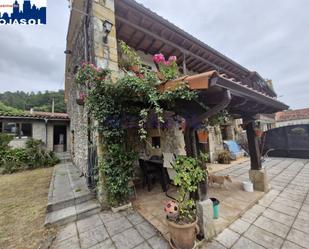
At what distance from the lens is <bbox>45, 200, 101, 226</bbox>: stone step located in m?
2.87

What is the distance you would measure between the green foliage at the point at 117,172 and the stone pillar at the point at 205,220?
1.75 meters

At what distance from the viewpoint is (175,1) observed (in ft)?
17.6

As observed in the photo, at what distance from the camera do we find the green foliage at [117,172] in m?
3.27

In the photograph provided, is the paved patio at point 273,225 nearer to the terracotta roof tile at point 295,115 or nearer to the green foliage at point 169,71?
the green foliage at point 169,71

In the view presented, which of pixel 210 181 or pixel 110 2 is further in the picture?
pixel 210 181

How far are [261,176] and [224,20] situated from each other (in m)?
6.87

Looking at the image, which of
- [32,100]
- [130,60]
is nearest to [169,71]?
[130,60]

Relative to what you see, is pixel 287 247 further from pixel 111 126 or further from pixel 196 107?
pixel 111 126

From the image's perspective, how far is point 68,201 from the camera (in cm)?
338

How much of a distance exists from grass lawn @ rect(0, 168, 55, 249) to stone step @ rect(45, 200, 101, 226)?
152 millimetres

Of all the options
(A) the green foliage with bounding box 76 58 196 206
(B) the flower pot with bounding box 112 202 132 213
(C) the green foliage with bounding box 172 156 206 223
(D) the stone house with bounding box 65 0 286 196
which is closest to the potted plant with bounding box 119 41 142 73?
(D) the stone house with bounding box 65 0 286 196

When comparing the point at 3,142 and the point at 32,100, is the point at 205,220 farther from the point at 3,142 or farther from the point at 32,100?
the point at 32,100

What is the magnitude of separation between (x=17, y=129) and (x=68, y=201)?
11390 mm

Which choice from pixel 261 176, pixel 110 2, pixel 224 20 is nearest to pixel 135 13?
pixel 110 2
